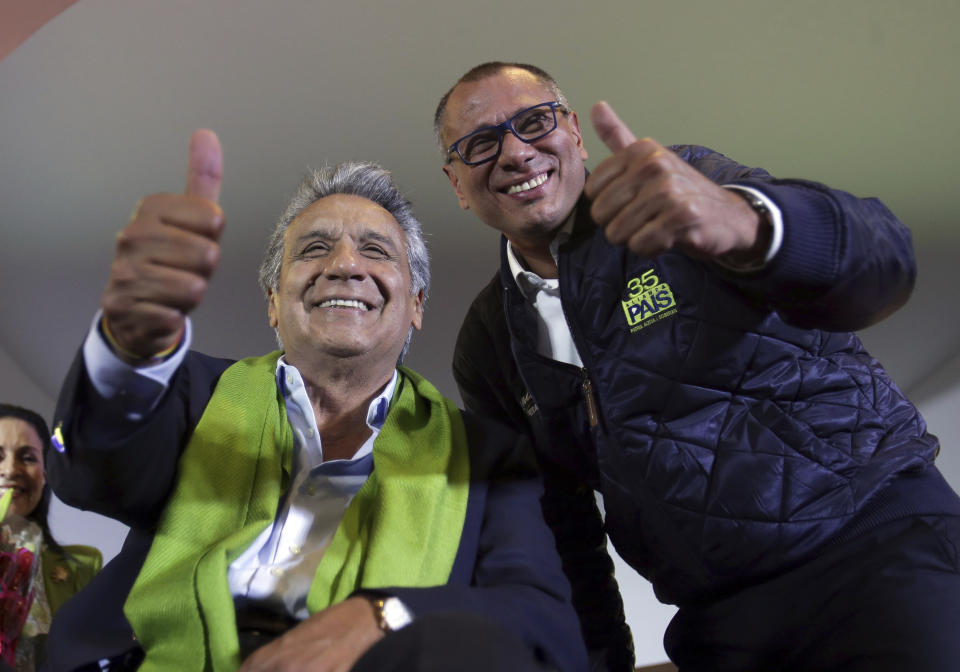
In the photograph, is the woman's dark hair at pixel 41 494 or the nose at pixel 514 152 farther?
the woman's dark hair at pixel 41 494

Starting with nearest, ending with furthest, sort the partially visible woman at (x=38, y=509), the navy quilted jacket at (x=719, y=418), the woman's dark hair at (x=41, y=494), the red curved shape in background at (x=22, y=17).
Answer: the navy quilted jacket at (x=719, y=418) → the red curved shape in background at (x=22, y=17) → the partially visible woman at (x=38, y=509) → the woman's dark hair at (x=41, y=494)


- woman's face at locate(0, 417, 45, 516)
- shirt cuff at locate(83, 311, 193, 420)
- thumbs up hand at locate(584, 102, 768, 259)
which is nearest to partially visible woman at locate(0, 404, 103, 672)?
woman's face at locate(0, 417, 45, 516)

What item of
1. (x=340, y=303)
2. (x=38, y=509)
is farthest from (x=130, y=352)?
(x=38, y=509)

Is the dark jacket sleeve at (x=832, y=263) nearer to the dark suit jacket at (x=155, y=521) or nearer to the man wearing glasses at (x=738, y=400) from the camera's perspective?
the man wearing glasses at (x=738, y=400)

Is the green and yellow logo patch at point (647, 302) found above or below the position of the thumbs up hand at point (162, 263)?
below

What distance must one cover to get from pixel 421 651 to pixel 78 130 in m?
2.38

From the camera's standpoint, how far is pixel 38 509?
6.75 feet

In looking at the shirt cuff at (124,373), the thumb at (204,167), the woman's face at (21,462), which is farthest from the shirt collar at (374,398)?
the woman's face at (21,462)

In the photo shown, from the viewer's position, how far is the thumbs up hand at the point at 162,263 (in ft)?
2.22

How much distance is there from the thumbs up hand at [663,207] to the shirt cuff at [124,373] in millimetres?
424

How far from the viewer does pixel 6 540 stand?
1832 millimetres

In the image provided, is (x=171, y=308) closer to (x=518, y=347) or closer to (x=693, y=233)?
(x=693, y=233)

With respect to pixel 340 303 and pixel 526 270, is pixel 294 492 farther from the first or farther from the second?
pixel 526 270

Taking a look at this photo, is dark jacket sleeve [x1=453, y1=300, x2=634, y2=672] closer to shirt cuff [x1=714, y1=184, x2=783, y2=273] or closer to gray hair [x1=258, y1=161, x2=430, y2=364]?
gray hair [x1=258, y1=161, x2=430, y2=364]
